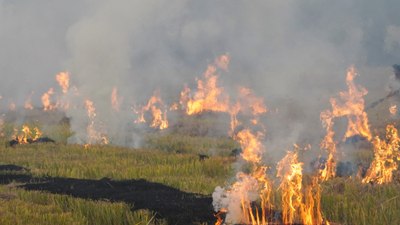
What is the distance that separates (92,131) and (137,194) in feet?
63.2

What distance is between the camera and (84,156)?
27.9 meters

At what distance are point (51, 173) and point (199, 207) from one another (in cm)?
929

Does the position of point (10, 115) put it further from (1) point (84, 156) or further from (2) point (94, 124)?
(1) point (84, 156)

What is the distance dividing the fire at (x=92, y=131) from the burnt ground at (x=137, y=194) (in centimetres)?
1041

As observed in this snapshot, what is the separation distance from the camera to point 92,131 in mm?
36156

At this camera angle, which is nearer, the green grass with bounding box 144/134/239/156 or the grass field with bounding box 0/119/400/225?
the grass field with bounding box 0/119/400/225

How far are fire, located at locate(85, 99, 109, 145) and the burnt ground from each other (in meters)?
10.4

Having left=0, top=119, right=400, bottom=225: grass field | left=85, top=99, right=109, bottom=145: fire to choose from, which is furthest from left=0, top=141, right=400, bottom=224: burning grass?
left=85, top=99, right=109, bottom=145: fire

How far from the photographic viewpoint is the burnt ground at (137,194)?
48.5ft

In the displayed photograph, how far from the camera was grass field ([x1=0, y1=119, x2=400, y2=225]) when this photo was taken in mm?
14617

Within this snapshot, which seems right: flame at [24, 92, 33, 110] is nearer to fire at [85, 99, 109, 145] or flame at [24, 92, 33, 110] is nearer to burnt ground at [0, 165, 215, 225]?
fire at [85, 99, 109, 145]

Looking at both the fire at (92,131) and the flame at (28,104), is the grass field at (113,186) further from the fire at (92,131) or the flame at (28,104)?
the flame at (28,104)

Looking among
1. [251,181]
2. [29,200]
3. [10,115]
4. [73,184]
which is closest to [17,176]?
[73,184]

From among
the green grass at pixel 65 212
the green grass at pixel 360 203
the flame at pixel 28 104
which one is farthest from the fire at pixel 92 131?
the flame at pixel 28 104
